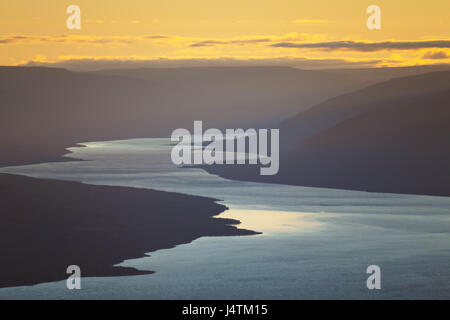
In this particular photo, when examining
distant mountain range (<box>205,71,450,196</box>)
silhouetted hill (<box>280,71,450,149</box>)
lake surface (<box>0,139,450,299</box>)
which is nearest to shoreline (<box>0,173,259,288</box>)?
lake surface (<box>0,139,450,299</box>)

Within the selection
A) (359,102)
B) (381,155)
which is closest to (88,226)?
(381,155)

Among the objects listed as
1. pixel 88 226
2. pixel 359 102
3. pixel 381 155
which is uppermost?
pixel 359 102

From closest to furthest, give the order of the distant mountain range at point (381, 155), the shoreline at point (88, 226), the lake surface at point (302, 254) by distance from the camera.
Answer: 1. the lake surface at point (302, 254)
2. the shoreline at point (88, 226)
3. the distant mountain range at point (381, 155)

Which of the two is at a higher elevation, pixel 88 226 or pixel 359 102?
pixel 359 102

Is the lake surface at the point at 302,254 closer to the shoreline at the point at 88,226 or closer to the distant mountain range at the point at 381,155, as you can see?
the shoreline at the point at 88,226

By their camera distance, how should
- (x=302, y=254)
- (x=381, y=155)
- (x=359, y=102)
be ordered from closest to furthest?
(x=302, y=254) < (x=381, y=155) < (x=359, y=102)

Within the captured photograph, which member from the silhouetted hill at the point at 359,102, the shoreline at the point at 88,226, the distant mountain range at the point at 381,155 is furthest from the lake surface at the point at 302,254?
the silhouetted hill at the point at 359,102

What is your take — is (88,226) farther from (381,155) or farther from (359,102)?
(359,102)

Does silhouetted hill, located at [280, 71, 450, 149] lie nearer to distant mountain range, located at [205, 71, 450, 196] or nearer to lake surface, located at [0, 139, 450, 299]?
distant mountain range, located at [205, 71, 450, 196]

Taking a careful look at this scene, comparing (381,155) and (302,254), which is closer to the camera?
(302,254)

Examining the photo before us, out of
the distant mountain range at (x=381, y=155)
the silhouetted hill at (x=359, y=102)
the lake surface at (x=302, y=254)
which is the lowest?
the lake surface at (x=302, y=254)
